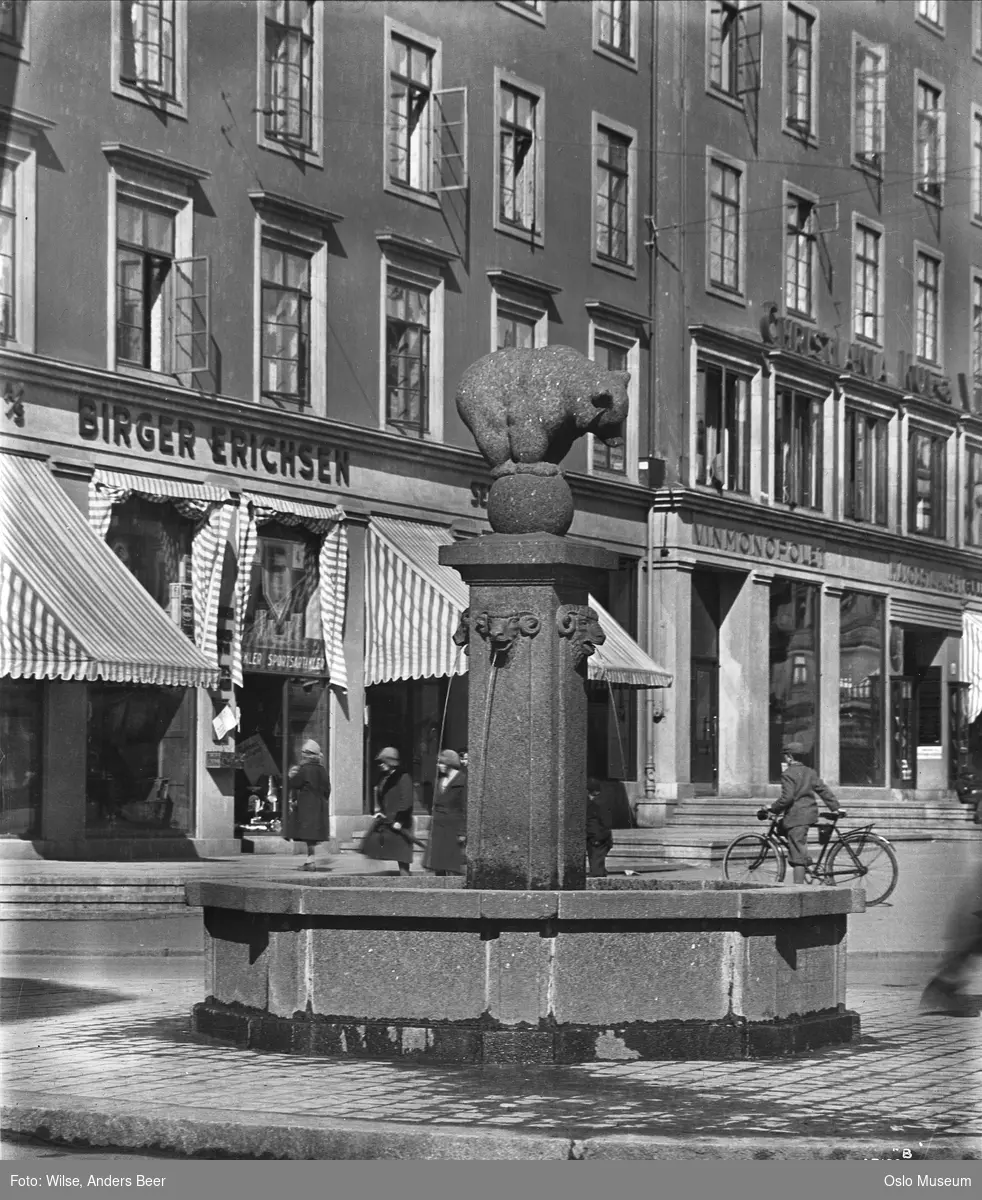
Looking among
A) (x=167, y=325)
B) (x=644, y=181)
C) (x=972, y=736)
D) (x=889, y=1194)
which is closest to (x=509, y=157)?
(x=644, y=181)

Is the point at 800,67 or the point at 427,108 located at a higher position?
the point at 427,108

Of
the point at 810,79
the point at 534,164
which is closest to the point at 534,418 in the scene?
the point at 810,79

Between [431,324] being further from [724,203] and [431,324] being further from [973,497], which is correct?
[973,497]

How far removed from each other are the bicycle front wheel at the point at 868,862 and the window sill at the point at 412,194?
13.4m

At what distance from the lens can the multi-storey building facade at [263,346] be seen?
2653 centimetres

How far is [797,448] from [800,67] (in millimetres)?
19005

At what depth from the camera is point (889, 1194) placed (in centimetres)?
632

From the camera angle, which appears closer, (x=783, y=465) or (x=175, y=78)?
(x=175, y=78)

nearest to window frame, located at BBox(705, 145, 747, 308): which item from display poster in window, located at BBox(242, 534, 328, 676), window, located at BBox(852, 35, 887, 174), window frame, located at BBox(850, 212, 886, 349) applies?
window frame, located at BBox(850, 212, 886, 349)

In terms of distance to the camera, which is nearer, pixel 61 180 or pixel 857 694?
pixel 61 180

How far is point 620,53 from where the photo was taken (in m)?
37.8

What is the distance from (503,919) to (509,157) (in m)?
25.8

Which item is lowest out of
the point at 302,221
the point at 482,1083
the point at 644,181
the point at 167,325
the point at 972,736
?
the point at 482,1083

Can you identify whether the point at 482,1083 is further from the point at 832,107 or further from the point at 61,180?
the point at 61,180
